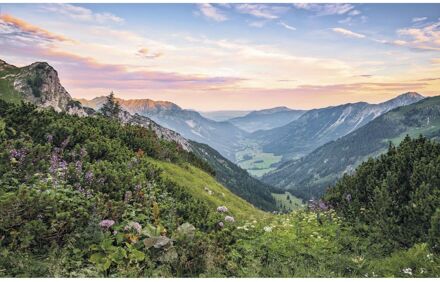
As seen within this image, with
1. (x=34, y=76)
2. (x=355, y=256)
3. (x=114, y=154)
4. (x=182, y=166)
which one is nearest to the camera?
(x=355, y=256)

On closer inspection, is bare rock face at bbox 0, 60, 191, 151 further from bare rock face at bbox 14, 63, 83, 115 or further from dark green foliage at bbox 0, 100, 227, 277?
dark green foliage at bbox 0, 100, 227, 277

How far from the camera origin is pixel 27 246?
8031 millimetres

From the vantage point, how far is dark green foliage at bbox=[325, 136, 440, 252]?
9664 millimetres

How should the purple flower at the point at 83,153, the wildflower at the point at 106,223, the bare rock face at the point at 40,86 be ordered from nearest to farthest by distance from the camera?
1. the wildflower at the point at 106,223
2. the purple flower at the point at 83,153
3. the bare rock face at the point at 40,86

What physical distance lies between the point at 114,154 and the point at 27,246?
18.2 feet

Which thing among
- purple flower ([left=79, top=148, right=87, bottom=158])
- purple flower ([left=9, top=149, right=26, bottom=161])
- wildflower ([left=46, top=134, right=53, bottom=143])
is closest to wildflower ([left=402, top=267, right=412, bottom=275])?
purple flower ([left=79, top=148, right=87, bottom=158])

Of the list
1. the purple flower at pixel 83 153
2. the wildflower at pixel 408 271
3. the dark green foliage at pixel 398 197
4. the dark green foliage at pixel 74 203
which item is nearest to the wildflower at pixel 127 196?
the dark green foliage at pixel 74 203

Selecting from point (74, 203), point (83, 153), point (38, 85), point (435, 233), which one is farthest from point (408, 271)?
point (38, 85)

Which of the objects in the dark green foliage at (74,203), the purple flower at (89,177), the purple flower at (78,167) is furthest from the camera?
the purple flower at (78,167)

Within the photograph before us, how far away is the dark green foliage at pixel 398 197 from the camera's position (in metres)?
9.66

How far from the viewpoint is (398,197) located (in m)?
10.5

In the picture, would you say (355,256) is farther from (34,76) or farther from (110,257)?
(34,76)

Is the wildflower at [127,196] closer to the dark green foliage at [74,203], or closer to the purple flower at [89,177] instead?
the dark green foliage at [74,203]
